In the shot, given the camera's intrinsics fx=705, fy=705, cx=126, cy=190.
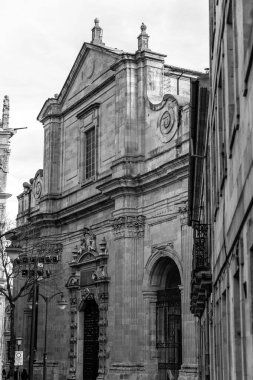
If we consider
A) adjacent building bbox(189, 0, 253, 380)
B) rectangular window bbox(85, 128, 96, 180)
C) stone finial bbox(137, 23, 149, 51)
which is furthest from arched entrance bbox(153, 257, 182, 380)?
adjacent building bbox(189, 0, 253, 380)

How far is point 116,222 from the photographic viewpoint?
114 feet

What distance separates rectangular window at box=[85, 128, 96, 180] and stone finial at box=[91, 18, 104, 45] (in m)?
5.56

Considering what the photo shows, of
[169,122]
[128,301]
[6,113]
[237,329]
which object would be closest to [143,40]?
[169,122]

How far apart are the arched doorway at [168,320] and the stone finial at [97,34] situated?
52.9 ft

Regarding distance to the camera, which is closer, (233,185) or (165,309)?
(233,185)

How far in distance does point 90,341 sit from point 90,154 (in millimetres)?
10732

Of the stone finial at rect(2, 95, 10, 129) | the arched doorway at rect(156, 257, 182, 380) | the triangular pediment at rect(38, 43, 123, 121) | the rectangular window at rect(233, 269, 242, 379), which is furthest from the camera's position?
the stone finial at rect(2, 95, 10, 129)

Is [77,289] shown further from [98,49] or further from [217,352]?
[217,352]

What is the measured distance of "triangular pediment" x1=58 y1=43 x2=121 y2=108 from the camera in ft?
131

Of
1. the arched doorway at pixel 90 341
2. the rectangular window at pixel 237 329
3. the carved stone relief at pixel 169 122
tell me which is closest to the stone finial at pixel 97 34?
the carved stone relief at pixel 169 122

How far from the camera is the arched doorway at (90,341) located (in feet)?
124

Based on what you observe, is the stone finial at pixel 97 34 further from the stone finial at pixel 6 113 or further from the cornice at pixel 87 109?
the stone finial at pixel 6 113

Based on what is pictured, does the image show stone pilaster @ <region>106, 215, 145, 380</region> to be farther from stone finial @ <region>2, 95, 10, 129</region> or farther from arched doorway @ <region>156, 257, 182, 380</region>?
stone finial @ <region>2, 95, 10, 129</region>

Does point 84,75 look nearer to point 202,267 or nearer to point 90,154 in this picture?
point 90,154
